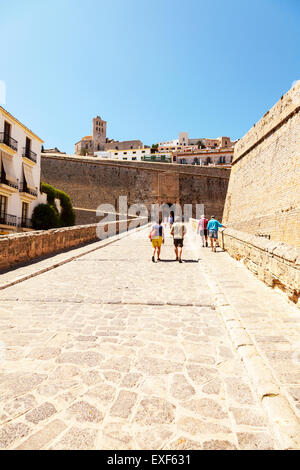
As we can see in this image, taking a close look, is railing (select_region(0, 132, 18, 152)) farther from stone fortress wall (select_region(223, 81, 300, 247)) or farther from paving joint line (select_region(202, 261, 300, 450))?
paving joint line (select_region(202, 261, 300, 450))

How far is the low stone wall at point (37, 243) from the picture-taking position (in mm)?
7574

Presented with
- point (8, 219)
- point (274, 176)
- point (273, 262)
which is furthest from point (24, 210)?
→ point (273, 262)

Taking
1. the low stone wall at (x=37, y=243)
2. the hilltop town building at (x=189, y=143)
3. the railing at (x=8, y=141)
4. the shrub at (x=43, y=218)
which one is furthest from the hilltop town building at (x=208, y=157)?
the low stone wall at (x=37, y=243)

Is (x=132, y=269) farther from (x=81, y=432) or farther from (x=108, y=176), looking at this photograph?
(x=108, y=176)

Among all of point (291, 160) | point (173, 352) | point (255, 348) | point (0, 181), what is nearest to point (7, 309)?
point (173, 352)

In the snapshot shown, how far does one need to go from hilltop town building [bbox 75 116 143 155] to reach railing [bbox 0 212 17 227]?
6451 centimetres

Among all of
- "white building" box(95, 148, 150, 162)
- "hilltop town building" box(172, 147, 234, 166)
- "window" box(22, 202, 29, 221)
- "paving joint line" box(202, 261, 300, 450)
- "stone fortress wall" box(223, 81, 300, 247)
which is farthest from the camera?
"white building" box(95, 148, 150, 162)

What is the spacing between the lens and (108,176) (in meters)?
44.6

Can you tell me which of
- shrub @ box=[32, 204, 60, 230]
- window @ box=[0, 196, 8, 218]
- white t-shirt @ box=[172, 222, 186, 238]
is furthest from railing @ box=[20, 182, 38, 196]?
white t-shirt @ box=[172, 222, 186, 238]

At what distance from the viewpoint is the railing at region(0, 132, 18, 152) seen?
22734 mm

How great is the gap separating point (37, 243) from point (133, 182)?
37.1 meters

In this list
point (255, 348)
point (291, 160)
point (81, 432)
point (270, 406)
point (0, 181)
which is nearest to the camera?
point (81, 432)

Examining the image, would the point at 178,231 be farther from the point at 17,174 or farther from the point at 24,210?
the point at 24,210
